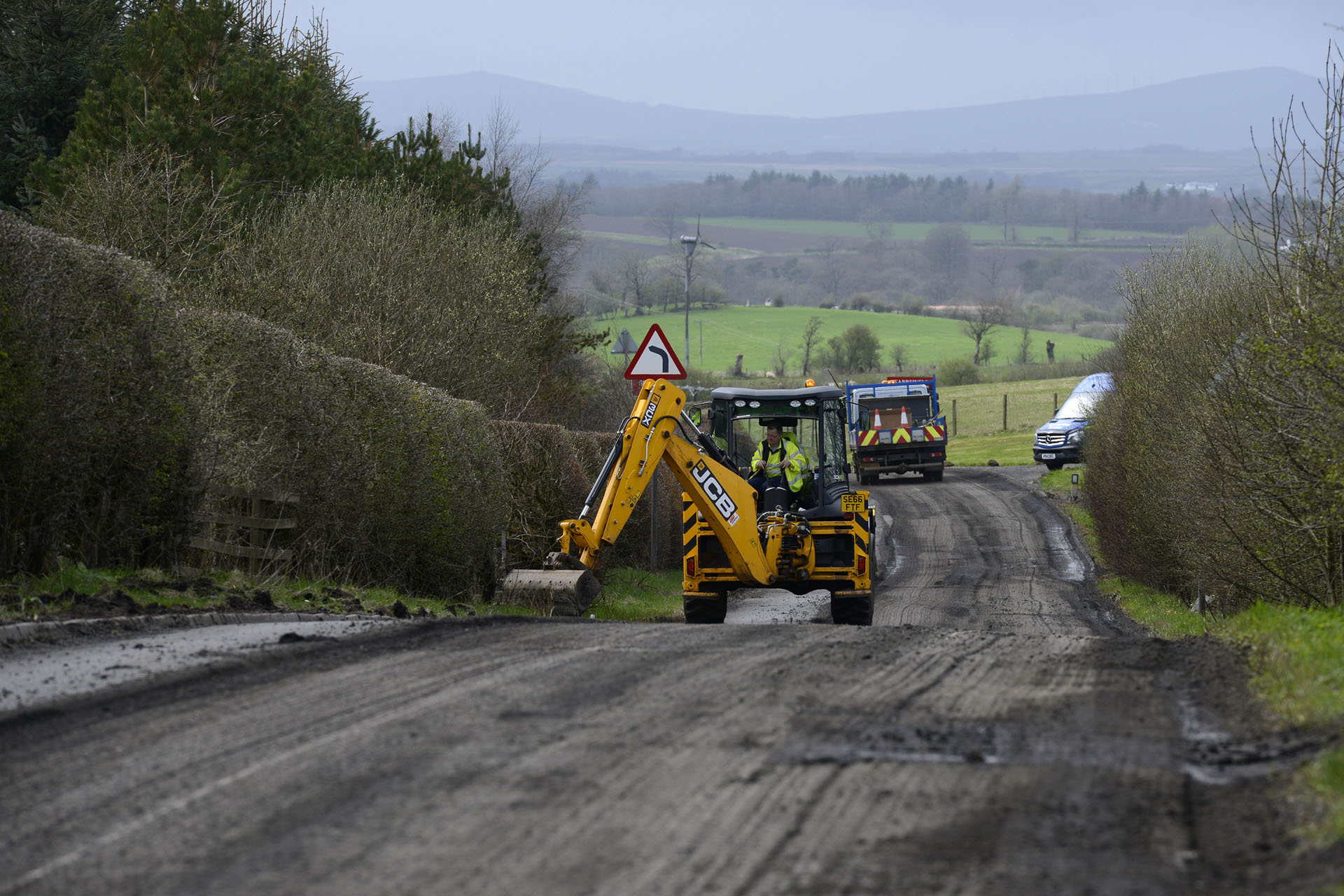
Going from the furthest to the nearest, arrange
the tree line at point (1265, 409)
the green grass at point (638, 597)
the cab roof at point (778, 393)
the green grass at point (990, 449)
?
the green grass at point (990, 449) < the green grass at point (638, 597) < the cab roof at point (778, 393) < the tree line at point (1265, 409)

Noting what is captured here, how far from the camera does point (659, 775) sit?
561cm

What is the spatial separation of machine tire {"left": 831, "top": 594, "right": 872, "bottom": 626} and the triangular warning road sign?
3.40 m

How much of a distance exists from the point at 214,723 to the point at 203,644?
194 cm

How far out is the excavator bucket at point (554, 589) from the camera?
45.4ft

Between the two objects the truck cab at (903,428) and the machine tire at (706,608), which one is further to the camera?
the truck cab at (903,428)

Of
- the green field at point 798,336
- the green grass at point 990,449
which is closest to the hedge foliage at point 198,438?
the green grass at point 990,449

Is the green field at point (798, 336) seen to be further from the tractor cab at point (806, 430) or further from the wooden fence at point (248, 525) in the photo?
the wooden fence at point (248, 525)

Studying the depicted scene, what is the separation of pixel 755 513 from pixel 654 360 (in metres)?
3.08

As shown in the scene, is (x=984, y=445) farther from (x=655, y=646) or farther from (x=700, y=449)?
(x=655, y=646)

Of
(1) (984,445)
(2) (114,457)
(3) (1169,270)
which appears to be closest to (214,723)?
(2) (114,457)

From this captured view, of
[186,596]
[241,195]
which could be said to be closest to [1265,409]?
[186,596]

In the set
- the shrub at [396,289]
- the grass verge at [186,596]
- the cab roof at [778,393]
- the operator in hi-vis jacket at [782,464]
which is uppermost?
the shrub at [396,289]

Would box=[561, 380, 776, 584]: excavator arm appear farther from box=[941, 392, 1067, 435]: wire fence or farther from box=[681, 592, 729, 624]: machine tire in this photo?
box=[941, 392, 1067, 435]: wire fence

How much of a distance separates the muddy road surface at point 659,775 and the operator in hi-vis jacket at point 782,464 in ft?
20.6
